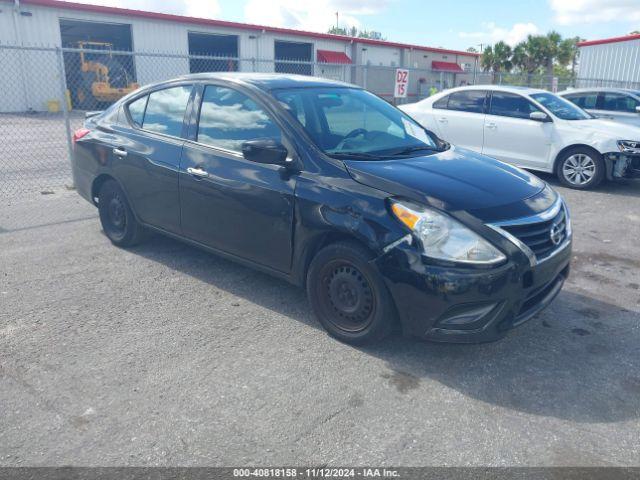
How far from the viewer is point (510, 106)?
930 centimetres

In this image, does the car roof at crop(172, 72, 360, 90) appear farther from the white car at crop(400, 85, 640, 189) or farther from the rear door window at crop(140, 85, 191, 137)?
the white car at crop(400, 85, 640, 189)

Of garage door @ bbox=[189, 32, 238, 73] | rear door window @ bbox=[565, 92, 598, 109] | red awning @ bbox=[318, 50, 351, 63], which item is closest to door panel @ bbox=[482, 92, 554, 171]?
rear door window @ bbox=[565, 92, 598, 109]

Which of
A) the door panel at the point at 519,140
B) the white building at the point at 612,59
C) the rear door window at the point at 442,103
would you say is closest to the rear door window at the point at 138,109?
the door panel at the point at 519,140

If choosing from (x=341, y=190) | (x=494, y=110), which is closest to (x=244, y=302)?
(x=341, y=190)

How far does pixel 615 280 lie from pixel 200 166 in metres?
3.79

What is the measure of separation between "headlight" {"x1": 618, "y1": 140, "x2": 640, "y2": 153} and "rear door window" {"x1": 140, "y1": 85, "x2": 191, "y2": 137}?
6.71m

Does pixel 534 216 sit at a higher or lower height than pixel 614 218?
higher

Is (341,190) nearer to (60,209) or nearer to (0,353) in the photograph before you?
(0,353)

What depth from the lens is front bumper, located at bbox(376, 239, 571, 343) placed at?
3174 millimetres

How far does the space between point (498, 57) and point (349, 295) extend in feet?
146

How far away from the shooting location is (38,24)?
22891 mm

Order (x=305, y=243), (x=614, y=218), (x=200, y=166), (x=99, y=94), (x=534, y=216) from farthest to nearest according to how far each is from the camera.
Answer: (x=99, y=94) → (x=614, y=218) → (x=200, y=166) → (x=305, y=243) → (x=534, y=216)

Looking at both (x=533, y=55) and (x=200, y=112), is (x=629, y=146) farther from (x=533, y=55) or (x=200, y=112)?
(x=533, y=55)

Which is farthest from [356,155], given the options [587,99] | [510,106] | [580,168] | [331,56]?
[331,56]
